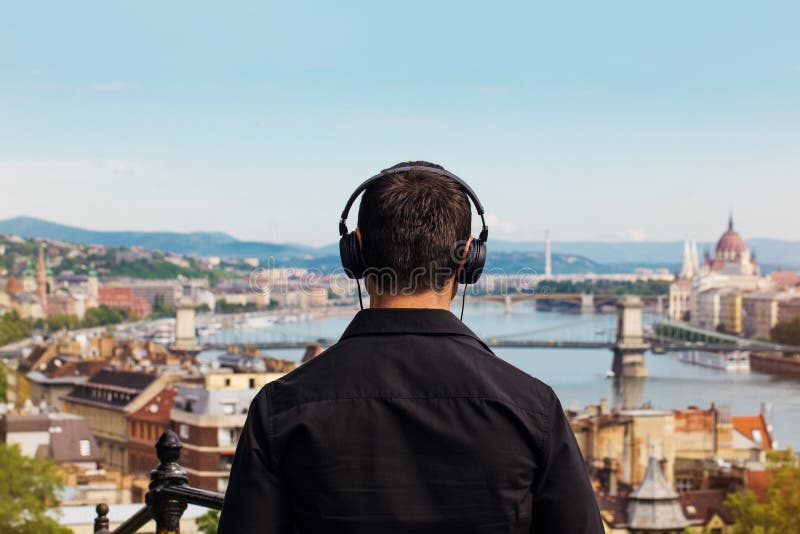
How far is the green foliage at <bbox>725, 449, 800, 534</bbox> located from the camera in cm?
1017

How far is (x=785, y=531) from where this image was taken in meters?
10.2

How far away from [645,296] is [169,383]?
41.3 meters

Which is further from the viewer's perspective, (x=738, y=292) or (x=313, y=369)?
(x=738, y=292)

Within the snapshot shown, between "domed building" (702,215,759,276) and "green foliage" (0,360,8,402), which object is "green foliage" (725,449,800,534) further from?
"domed building" (702,215,759,276)

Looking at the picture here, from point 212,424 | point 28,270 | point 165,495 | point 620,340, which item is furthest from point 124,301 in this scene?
point 165,495

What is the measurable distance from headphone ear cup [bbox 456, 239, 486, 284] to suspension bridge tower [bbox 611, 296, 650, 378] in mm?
31408

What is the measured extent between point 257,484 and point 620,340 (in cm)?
3466

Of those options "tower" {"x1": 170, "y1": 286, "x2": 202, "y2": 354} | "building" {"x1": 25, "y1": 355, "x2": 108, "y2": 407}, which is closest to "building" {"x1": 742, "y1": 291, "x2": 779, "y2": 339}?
"tower" {"x1": 170, "y1": 286, "x2": 202, "y2": 354}

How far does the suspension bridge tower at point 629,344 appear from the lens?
1288 inches

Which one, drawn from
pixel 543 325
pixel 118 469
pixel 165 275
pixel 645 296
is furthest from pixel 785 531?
pixel 165 275

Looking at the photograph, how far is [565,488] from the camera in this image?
706mm

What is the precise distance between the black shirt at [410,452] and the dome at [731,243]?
58.1 m

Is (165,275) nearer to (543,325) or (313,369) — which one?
(543,325)

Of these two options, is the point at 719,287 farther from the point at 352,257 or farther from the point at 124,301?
the point at 352,257
